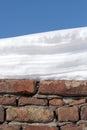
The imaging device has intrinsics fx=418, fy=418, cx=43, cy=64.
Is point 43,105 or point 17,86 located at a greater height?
point 17,86

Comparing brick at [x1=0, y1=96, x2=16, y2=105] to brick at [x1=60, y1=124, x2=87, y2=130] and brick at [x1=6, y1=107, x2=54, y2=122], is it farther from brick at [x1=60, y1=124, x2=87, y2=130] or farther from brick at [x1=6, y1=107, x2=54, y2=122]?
brick at [x1=60, y1=124, x2=87, y2=130]

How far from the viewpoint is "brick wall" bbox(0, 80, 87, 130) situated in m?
2.89

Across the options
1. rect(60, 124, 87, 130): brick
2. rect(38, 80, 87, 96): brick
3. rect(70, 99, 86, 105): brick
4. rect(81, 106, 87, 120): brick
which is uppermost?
rect(38, 80, 87, 96): brick

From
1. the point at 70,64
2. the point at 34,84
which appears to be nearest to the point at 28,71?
the point at 34,84

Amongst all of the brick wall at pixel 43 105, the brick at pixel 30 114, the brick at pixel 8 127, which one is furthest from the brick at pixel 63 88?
the brick at pixel 8 127

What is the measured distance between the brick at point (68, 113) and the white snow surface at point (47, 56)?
210 millimetres

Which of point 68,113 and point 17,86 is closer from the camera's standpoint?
point 68,113

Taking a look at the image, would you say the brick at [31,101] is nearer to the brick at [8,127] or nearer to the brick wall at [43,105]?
the brick wall at [43,105]

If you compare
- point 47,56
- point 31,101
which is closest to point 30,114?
point 31,101

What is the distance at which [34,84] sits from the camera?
3.00 meters

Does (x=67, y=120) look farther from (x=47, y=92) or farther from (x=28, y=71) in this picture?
(x=28, y=71)

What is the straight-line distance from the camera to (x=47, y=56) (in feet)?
9.76

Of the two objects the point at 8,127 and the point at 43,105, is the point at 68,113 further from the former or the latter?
the point at 8,127

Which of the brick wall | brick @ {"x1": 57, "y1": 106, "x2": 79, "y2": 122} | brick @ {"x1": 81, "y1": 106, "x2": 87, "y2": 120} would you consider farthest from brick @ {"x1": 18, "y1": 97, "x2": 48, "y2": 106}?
brick @ {"x1": 81, "y1": 106, "x2": 87, "y2": 120}
